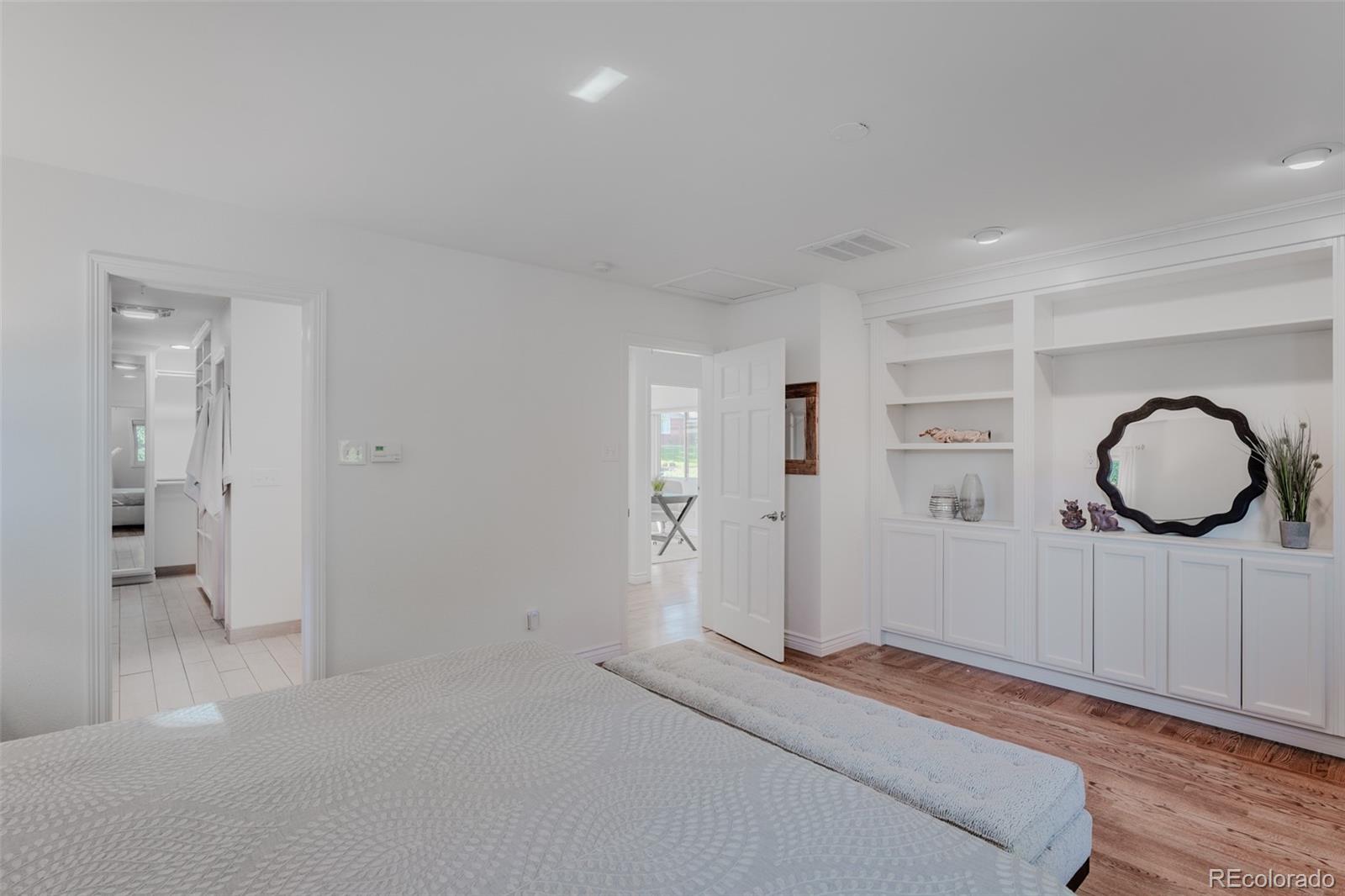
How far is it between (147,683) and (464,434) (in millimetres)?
2269

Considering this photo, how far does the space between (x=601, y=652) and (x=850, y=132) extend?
10.5 ft

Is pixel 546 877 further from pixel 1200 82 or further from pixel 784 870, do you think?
pixel 1200 82

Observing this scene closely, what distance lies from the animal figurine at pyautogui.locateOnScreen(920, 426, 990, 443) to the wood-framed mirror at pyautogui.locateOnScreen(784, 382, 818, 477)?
0.82 meters

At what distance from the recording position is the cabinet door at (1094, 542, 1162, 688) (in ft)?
11.0

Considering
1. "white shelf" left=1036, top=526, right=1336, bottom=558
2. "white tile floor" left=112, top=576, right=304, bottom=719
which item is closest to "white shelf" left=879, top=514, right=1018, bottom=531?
"white shelf" left=1036, top=526, right=1336, bottom=558

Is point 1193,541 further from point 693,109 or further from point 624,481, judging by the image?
point 693,109

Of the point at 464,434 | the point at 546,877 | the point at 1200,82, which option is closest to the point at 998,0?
the point at 1200,82

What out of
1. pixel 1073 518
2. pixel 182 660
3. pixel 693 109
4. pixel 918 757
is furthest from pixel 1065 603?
pixel 182 660

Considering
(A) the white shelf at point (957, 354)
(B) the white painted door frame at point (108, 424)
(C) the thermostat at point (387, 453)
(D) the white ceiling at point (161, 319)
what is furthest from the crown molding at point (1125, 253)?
(D) the white ceiling at point (161, 319)

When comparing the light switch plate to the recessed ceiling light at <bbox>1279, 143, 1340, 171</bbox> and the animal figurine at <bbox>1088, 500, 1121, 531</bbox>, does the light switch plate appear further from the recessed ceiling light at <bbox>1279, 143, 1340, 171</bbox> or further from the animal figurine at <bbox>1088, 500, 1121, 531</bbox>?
the recessed ceiling light at <bbox>1279, 143, 1340, 171</bbox>

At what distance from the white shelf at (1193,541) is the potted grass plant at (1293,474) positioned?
0.07 metres

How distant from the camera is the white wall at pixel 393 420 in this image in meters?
2.48

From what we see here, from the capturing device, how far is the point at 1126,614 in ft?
11.3

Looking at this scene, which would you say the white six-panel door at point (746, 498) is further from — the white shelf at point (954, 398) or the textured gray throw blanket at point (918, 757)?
the textured gray throw blanket at point (918, 757)
